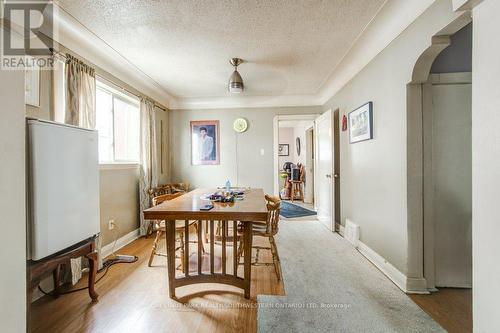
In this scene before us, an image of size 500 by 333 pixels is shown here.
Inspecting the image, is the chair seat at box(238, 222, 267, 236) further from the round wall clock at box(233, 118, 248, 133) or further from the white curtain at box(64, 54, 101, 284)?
the round wall clock at box(233, 118, 248, 133)

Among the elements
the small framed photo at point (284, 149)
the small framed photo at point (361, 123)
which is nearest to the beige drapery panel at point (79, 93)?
the small framed photo at point (361, 123)

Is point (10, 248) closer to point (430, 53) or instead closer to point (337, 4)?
point (337, 4)

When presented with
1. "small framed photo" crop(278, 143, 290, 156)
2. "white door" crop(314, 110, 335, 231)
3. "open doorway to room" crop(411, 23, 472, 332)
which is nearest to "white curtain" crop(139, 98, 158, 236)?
"white door" crop(314, 110, 335, 231)

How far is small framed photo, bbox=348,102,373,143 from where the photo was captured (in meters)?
2.45

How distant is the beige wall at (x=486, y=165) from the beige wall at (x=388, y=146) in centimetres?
47

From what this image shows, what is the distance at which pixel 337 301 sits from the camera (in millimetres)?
1800

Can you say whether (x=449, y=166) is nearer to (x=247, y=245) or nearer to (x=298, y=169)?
(x=247, y=245)

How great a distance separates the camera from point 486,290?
3.68 feet

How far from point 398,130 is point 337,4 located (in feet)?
3.95

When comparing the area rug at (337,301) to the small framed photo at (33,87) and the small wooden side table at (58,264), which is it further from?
the small framed photo at (33,87)

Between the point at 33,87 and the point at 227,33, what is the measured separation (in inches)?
69.9

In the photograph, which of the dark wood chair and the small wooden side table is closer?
the small wooden side table

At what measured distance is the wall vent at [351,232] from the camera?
2.87 metres

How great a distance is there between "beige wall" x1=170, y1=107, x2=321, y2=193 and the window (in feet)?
3.87
